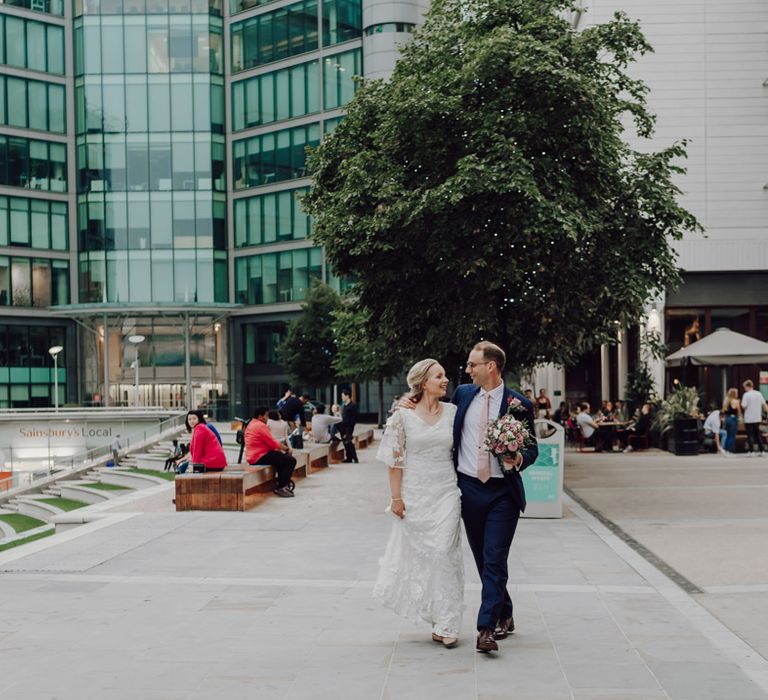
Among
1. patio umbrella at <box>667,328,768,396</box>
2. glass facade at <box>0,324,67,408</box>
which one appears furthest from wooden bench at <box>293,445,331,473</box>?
glass facade at <box>0,324,67,408</box>

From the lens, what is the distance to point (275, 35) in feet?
198

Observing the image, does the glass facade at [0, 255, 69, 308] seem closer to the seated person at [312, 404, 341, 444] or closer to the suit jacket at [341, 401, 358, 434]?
the seated person at [312, 404, 341, 444]

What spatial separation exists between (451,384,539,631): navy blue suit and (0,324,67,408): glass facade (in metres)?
55.8

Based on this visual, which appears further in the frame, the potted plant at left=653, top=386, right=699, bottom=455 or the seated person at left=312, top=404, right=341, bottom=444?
the potted plant at left=653, top=386, right=699, bottom=455

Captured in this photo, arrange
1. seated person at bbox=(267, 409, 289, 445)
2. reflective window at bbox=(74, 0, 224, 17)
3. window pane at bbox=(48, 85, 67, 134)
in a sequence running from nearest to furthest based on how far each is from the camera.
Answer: seated person at bbox=(267, 409, 289, 445) < reflective window at bbox=(74, 0, 224, 17) < window pane at bbox=(48, 85, 67, 134)

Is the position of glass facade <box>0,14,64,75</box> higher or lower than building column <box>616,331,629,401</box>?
higher

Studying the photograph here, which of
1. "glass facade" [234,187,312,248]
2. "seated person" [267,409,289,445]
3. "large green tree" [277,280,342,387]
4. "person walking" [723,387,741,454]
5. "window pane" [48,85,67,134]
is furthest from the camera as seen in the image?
"window pane" [48,85,67,134]

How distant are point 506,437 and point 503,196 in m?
8.95

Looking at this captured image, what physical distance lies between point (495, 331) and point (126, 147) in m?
46.5

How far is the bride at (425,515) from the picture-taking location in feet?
21.3

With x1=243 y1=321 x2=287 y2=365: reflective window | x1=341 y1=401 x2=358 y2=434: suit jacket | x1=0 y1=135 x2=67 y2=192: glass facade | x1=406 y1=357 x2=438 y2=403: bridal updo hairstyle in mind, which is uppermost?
x1=0 y1=135 x2=67 y2=192: glass facade

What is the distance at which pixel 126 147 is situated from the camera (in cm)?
5931

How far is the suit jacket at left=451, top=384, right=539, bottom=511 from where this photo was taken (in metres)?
6.53

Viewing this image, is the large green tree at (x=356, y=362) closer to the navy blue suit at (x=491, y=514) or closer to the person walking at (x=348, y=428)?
the person walking at (x=348, y=428)
